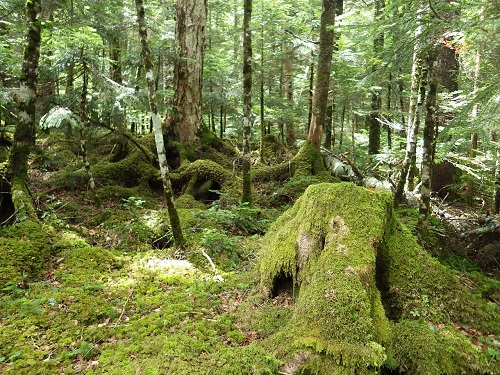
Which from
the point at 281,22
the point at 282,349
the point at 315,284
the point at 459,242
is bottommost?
the point at 459,242

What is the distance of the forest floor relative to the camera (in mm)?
3250

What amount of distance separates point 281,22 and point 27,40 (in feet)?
29.8

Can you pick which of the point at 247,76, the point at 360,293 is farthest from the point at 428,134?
the point at 360,293

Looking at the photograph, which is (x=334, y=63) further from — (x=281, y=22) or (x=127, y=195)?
(x=127, y=195)

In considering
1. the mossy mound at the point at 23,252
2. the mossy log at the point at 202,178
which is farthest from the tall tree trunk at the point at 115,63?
the mossy mound at the point at 23,252

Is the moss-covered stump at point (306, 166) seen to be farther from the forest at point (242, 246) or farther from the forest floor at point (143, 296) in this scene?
the forest floor at point (143, 296)

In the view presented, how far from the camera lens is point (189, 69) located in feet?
37.2

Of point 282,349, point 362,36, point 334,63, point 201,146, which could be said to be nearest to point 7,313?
point 282,349

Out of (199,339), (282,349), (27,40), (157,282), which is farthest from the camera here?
(27,40)

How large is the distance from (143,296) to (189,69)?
29.1ft

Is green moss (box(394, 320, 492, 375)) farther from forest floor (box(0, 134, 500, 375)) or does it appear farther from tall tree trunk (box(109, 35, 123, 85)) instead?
tall tree trunk (box(109, 35, 123, 85))

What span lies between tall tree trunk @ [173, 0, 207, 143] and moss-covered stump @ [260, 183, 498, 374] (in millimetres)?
8043

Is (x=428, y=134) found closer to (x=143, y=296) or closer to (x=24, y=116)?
(x=143, y=296)

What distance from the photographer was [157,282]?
17.0ft
